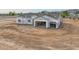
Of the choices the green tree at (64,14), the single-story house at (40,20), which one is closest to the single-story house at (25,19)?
the single-story house at (40,20)

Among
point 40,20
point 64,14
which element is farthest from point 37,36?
point 64,14

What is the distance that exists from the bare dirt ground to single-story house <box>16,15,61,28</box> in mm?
40

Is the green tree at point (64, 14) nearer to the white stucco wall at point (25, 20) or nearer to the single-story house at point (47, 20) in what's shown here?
the single-story house at point (47, 20)

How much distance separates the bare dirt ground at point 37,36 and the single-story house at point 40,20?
0.13 ft

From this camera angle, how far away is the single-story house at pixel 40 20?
349cm

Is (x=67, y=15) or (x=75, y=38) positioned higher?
(x=67, y=15)

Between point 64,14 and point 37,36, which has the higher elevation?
point 64,14

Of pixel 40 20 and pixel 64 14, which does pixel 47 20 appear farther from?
pixel 64 14

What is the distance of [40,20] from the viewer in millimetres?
3492

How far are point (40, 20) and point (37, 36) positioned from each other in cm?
16
